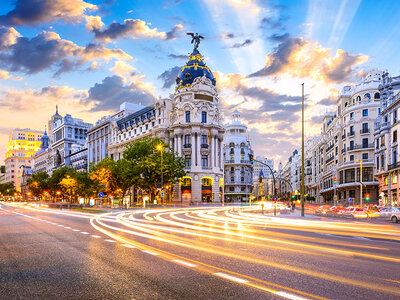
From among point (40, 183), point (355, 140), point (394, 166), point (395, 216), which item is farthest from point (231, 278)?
point (40, 183)

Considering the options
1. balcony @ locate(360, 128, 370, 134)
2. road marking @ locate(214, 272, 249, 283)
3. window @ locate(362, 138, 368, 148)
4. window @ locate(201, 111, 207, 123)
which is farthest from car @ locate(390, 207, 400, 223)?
window @ locate(201, 111, 207, 123)

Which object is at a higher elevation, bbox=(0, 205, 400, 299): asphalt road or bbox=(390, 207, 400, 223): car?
bbox=(0, 205, 400, 299): asphalt road

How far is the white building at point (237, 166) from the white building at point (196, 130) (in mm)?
41549

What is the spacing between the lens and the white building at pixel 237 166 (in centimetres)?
13400

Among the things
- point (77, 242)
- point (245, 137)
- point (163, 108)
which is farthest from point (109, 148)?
point (77, 242)

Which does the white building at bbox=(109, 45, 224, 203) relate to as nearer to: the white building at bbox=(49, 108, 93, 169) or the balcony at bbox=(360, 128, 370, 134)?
the balcony at bbox=(360, 128, 370, 134)

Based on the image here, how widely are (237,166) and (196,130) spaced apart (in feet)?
181

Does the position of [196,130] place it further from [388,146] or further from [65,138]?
[65,138]

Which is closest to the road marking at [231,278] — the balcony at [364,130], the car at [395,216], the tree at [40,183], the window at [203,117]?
the car at [395,216]

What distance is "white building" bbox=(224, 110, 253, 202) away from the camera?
134m

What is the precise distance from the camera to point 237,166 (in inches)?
5502

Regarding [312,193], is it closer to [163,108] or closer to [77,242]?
[163,108]

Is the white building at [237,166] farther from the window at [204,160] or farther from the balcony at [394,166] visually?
the balcony at [394,166]

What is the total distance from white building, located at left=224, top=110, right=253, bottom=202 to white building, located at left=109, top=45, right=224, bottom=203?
41549mm
